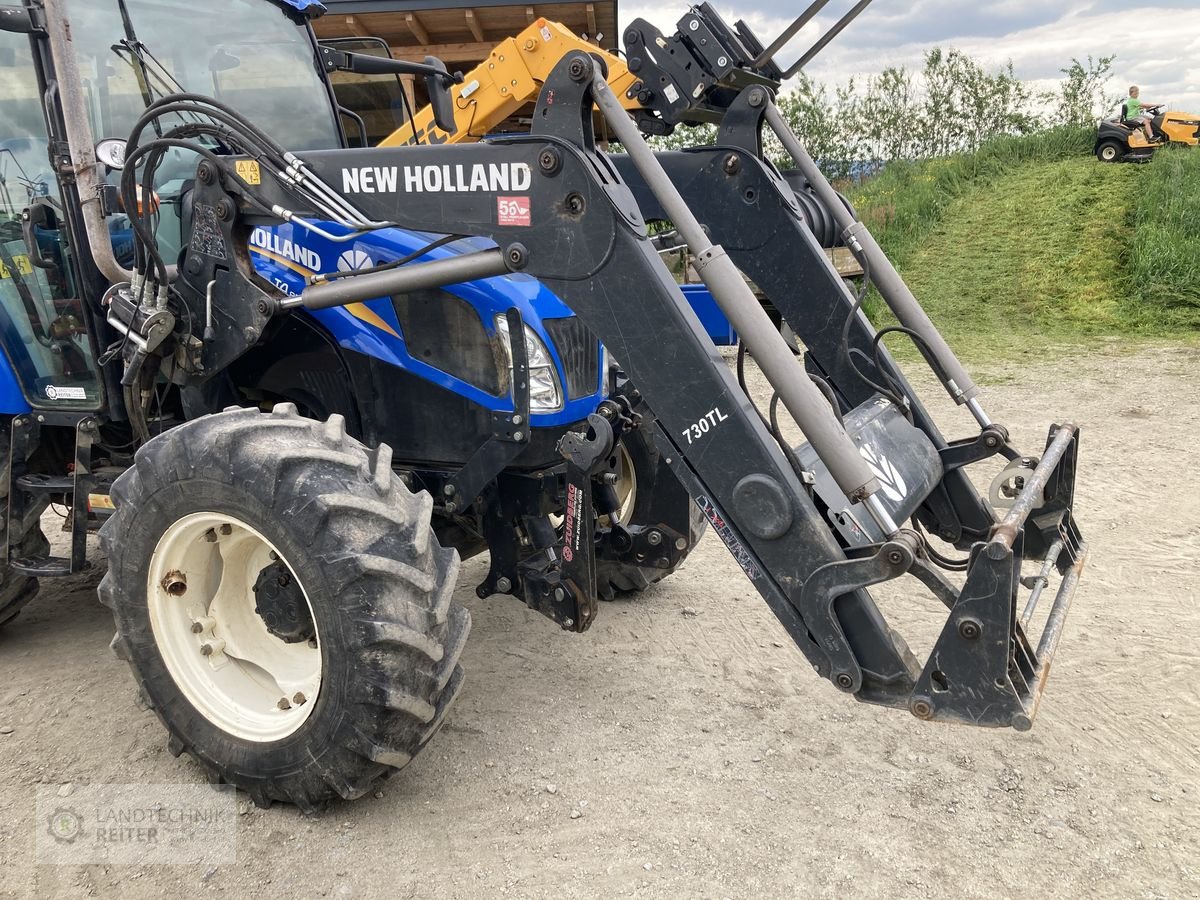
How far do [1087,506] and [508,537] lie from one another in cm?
363

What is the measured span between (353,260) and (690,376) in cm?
130

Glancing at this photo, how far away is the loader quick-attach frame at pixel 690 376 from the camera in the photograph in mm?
2527

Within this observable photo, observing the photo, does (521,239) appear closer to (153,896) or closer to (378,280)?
(378,280)

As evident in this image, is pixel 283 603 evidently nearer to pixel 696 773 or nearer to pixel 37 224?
pixel 696 773

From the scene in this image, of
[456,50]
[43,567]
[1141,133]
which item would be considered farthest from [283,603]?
[1141,133]

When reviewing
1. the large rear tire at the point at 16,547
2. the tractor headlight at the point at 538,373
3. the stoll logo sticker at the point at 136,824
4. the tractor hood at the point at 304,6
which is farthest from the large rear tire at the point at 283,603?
the tractor hood at the point at 304,6

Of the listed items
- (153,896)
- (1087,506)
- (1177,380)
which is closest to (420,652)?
(153,896)

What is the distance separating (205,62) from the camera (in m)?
4.03

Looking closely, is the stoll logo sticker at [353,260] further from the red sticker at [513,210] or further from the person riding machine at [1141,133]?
the person riding machine at [1141,133]

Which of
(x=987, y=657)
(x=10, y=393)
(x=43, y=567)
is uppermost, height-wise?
(x=987, y=657)

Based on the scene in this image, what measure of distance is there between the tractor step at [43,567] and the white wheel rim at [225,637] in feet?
2.93

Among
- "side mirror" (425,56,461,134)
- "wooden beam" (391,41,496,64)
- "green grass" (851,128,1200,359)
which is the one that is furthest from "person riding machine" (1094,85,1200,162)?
"side mirror" (425,56,461,134)

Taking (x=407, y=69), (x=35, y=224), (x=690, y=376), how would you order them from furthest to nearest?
(x=407, y=69)
(x=35, y=224)
(x=690, y=376)

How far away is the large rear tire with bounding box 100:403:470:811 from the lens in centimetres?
271
